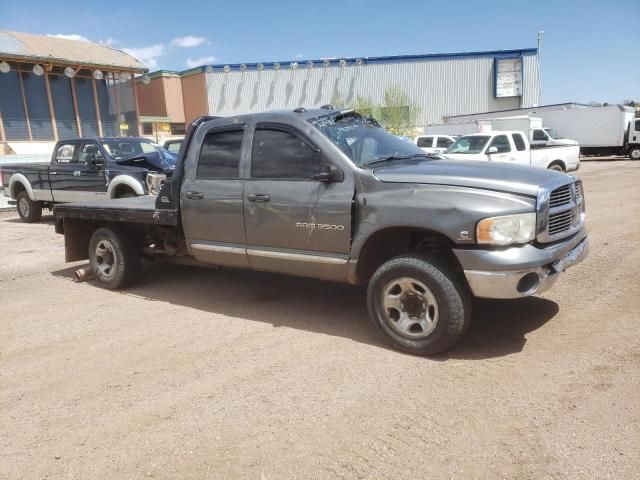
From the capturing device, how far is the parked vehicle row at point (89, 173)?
1012 centimetres

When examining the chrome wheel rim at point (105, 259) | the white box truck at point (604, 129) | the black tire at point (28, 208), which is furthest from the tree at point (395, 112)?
the chrome wheel rim at point (105, 259)

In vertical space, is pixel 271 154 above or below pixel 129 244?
above

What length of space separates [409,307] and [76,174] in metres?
9.28

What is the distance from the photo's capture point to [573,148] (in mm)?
18031

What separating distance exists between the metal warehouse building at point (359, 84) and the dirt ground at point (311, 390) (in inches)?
1537

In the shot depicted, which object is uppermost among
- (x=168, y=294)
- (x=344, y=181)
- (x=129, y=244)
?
(x=344, y=181)

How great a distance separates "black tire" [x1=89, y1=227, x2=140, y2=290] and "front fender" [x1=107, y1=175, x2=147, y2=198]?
3531 mm

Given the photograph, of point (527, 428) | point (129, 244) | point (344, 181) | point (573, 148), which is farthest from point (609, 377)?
point (573, 148)

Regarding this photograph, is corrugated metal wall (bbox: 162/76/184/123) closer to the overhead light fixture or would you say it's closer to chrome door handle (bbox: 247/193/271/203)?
the overhead light fixture

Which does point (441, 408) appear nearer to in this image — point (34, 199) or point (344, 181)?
point (344, 181)

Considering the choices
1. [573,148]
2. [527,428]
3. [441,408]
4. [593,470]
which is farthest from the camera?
[573,148]

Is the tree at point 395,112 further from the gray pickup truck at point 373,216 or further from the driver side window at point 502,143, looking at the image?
the gray pickup truck at point 373,216

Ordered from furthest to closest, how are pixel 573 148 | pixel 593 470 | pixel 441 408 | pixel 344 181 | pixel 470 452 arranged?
pixel 573 148 < pixel 344 181 < pixel 441 408 < pixel 470 452 < pixel 593 470

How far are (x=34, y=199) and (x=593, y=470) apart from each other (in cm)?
1270
